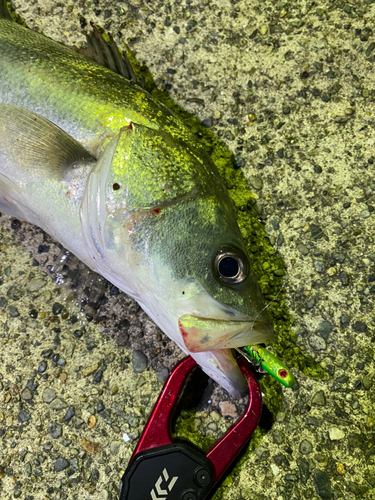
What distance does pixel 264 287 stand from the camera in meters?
2.05

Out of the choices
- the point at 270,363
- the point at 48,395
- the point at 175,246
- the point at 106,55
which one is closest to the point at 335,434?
the point at 270,363

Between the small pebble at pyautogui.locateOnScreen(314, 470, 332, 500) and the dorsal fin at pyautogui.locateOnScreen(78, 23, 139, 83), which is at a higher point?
the dorsal fin at pyautogui.locateOnScreen(78, 23, 139, 83)

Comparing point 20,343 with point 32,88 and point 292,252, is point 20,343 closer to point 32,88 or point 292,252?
point 32,88

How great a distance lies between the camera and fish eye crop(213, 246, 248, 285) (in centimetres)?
151

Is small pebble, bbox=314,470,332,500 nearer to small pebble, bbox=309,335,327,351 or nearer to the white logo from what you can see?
small pebble, bbox=309,335,327,351

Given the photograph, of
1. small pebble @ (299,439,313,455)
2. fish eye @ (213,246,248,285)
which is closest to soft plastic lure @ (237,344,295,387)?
fish eye @ (213,246,248,285)

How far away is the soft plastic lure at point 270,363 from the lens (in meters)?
1.59

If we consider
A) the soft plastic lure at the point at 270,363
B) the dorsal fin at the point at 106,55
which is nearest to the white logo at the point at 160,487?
Answer: the soft plastic lure at the point at 270,363

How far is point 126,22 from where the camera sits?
2336 mm

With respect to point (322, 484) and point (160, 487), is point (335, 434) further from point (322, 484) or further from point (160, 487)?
point (160, 487)

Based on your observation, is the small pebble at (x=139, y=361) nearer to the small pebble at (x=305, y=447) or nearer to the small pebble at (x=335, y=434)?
the small pebble at (x=305, y=447)

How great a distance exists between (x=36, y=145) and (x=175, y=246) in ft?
2.34

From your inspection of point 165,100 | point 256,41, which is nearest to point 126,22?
point 165,100

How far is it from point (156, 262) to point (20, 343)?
93 centimetres
